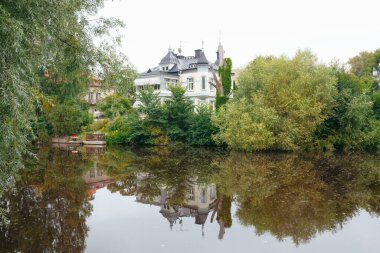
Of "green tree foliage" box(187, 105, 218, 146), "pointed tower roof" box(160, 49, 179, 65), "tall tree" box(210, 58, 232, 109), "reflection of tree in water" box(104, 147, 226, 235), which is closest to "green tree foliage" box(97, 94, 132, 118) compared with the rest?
"pointed tower roof" box(160, 49, 179, 65)

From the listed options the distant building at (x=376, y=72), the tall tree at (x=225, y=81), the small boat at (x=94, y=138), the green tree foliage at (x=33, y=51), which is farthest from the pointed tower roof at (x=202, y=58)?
the green tree foliage at (x=33, y=51)

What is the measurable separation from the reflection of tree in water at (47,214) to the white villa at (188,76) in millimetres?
25476

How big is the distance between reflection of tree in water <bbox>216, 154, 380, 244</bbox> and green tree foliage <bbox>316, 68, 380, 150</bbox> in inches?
278

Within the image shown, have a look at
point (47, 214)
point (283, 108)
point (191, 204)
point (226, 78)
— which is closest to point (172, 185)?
point (191, 204)

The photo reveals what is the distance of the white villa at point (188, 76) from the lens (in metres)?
43.0

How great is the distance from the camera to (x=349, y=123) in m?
29.1

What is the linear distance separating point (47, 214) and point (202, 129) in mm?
24447

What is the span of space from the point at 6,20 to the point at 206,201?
8983mm

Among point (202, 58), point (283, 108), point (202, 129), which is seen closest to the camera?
point (283, 108)

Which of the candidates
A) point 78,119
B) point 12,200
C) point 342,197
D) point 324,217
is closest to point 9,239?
point 12,200

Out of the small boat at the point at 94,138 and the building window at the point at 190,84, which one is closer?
the small boat at the point at 94,138

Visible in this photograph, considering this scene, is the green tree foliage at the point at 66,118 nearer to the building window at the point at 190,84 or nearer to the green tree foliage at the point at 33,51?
the building window at the point at 190,84

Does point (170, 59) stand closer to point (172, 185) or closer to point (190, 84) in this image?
point (190, 84)

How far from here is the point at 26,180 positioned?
16.8 m
